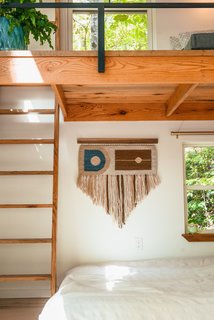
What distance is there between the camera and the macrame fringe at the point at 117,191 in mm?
3066

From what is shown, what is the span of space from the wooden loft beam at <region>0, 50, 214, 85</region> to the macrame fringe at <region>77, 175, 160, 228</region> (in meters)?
1.40

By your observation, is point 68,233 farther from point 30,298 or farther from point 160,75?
point 160,75

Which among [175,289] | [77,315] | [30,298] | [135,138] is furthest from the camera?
[135,138]

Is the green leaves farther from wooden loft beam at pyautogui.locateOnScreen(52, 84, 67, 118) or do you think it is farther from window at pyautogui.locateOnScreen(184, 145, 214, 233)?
window at pyautogui.locateOnScreen(184, 145, 214, 233)

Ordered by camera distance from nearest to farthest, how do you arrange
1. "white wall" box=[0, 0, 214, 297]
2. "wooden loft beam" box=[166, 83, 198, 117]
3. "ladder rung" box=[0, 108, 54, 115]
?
"wooden loft beam" box=[166, 83, 198, 117], "ladder rung" box=[0, 108, 54, 115], "white wall" box=[0, 0, 214, 297]

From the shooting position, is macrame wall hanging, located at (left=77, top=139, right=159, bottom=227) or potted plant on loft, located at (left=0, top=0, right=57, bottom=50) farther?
macrame wall hanging, located at (left=77, top=139, right=159, bottom=227)

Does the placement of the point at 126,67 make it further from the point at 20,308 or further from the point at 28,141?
the point at 20,308

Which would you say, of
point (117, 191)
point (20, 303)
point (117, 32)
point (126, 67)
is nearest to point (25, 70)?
point (126, 67)

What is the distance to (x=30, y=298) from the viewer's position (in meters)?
2.94

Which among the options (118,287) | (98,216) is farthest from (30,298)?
(118,287)

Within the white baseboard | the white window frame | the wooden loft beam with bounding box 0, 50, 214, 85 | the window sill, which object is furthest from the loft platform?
the white baseboard

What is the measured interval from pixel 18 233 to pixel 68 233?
0.48m

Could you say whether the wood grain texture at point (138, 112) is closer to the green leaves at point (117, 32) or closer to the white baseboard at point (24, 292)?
the green leaves at point (117, 32)

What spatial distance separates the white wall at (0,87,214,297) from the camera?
9.89 ft
